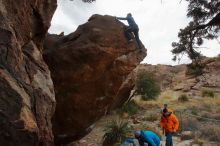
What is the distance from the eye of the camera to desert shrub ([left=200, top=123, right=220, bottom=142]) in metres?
17.6

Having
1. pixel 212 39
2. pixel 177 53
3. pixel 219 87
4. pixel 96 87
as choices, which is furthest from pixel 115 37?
pixel 219 87

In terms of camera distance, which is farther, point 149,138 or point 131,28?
point 131,28

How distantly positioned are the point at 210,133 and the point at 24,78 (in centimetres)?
1202

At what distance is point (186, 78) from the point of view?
4206 centimetres

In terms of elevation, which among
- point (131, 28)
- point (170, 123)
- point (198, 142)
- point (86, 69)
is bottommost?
point (198, 142)

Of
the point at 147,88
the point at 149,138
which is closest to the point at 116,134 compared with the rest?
the point at 149,138

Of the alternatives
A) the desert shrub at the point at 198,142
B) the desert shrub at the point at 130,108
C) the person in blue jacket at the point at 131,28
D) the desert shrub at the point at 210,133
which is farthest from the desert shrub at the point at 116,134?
the desert shrub at the point at 130,108

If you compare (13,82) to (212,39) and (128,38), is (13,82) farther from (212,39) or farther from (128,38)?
(212,39)

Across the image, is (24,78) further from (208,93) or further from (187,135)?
(208,93)

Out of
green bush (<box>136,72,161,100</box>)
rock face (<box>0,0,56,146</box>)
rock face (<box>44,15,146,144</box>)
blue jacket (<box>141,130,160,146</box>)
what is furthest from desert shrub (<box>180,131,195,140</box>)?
green bush (<box>136,72,161,100</box>)

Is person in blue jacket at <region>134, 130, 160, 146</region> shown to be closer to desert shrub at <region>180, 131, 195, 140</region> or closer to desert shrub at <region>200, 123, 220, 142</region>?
desert shrub at <region>180, 131, 195, 140</region>

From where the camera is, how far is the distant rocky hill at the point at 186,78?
122 ft

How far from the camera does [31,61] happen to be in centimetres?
984

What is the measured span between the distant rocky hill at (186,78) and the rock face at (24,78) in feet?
77.1
